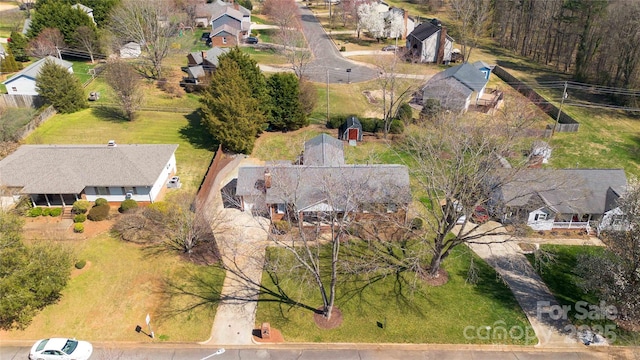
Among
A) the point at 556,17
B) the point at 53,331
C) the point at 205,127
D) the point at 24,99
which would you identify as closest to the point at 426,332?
the point at 53,331

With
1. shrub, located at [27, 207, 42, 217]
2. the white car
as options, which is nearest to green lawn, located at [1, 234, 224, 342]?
the white car

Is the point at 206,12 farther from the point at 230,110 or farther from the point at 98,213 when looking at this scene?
the point at 98,213

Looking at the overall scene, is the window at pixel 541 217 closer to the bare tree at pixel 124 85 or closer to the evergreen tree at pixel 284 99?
the evergreen tree at pixel 284 99

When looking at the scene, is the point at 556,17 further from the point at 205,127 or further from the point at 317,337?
the point at 317,337

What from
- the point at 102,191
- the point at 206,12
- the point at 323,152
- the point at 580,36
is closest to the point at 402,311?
the point at 323,152

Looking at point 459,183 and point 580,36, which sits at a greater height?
point 580,36

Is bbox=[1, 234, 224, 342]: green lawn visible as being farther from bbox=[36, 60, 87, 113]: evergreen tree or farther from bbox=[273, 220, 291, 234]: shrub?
bbox=[36, 60, 87, 113]: evergreen tree
